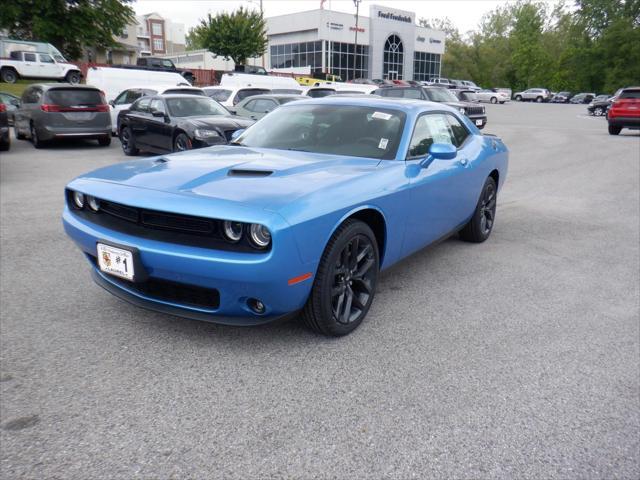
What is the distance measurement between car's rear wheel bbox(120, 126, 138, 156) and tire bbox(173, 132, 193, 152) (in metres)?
2.13

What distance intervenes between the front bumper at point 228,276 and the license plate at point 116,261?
0.05m

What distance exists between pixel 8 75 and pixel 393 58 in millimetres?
48146

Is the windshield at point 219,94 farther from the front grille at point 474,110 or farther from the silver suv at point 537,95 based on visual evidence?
the silver suv at point 537,95

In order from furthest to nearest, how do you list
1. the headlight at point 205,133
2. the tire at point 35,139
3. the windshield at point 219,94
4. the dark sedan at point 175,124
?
1. the windshield at point 219,94
2. the tire at point 35,139
3. the dark sedan at point 175,124
4. the headlight at point 205,133

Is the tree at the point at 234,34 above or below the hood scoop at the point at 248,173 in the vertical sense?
above

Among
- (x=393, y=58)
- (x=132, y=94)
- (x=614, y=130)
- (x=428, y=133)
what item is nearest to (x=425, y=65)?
(x=393, y=58)

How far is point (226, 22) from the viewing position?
4212cm

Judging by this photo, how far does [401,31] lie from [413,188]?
68266 millimetres

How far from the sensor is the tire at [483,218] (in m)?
5.48

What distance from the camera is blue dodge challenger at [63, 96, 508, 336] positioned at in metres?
2.81

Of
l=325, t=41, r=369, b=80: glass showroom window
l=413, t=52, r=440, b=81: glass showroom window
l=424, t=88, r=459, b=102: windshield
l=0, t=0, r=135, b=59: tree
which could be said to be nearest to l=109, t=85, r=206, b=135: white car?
l=424, t=88, r=459, b=102: windshield

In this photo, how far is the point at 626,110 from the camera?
739 inches

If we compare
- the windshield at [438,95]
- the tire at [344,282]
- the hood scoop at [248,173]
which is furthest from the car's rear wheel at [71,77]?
the tire at [344,282]

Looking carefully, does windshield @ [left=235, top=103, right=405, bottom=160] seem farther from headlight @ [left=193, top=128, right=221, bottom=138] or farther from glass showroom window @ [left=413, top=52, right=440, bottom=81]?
glass showroom window @ [left=413, top=52, right=440, bottom=81]
